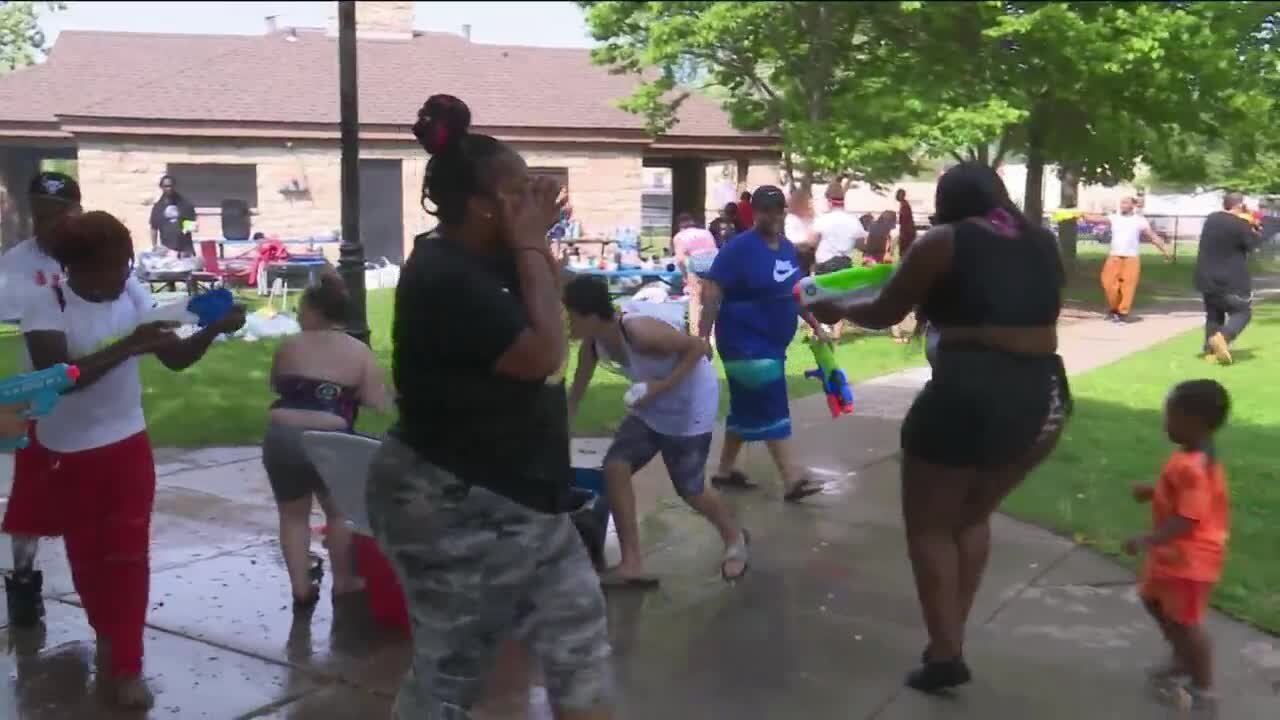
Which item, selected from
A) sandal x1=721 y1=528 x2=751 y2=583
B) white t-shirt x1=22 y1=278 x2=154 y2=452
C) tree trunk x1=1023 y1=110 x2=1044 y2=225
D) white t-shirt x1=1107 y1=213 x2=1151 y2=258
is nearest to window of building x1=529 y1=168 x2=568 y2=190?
tree trunk x1=1023 y1=110 x2=1044 y2=225

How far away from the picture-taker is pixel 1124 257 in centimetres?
303

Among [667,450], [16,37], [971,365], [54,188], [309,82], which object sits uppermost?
[16,37]

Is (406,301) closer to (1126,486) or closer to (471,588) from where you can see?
(471,588)

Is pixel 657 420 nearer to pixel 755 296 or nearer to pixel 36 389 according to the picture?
pixel 755 296

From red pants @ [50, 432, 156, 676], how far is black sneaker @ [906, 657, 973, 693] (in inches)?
81.9

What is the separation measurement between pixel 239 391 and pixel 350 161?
21.7ft

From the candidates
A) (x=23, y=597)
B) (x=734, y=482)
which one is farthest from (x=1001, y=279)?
(x=734, y=482)

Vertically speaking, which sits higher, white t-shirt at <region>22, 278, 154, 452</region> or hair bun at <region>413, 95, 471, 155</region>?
hair bun at <region>413, 95, 471, 155</region>

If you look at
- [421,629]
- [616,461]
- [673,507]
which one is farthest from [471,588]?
[673,507]

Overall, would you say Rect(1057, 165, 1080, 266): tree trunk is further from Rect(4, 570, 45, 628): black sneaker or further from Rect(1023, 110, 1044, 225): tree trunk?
Rect(4, 570, 45, 628): black sneaker

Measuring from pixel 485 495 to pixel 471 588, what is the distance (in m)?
0.17

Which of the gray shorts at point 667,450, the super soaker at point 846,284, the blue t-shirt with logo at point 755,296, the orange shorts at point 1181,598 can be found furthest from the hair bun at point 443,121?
the blue t-shirt with logo at point 755,296

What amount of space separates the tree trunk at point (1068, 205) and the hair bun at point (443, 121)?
0.96m

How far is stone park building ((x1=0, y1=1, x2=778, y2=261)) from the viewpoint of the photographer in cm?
205
